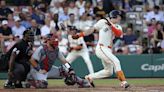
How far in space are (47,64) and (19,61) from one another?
27.1 inches

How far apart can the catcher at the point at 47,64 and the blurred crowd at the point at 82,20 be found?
5137 millimetres

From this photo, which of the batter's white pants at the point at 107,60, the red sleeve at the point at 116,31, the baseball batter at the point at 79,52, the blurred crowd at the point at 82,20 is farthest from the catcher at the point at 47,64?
the blurred crowd at the point at 82,20

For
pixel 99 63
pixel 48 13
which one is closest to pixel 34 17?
pixel 48 13

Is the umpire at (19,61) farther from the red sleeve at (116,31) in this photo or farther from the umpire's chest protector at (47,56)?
the red sleeve at (116,31)

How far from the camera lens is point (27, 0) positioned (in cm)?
2252

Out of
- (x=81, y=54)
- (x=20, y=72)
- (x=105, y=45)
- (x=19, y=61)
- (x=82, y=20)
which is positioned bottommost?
(x=81, y=54)

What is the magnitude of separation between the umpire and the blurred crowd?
519cm

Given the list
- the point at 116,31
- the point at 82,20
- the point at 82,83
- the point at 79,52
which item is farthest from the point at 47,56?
the point at 82,20

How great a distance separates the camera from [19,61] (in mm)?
13219

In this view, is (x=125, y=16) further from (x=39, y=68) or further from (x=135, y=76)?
(x=39, y=68)

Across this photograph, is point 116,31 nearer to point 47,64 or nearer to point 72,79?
point 72,79

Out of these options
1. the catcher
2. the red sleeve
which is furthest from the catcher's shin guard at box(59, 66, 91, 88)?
the red sleeve

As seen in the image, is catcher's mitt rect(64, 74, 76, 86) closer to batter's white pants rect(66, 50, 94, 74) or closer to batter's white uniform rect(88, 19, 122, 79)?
batter's white uniform rect(88, 19, 122, 79)

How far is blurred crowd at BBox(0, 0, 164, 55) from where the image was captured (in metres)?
19.6
